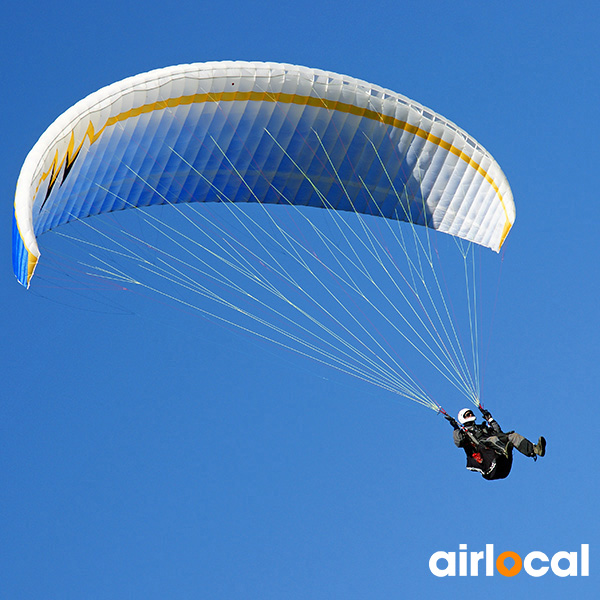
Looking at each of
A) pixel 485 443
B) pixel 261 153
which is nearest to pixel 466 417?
pixel 485 443

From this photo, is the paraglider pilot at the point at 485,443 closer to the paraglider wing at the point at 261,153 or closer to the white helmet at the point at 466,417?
the white helmet at the point at 466,417

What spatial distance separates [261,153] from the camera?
18562 millimetres

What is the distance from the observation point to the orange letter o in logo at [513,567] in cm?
2038

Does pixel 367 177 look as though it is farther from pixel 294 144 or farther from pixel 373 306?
pixel 373 306

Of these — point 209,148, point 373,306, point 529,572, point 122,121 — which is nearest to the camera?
point 373,306

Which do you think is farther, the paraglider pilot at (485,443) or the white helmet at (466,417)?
the white helmet at (466,417)

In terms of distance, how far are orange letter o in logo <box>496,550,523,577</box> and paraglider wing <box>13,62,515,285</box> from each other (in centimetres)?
512

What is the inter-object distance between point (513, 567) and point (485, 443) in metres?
4.62

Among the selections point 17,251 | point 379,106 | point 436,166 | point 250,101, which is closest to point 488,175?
point 436,166

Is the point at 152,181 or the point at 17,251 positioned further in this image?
the point at 152,181

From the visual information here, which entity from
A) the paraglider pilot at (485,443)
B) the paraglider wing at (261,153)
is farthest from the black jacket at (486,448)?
the paraglider wing at (261,153)

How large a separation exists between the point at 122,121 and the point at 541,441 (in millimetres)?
6740

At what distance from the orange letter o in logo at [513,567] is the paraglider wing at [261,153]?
512 cm

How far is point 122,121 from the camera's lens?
16938mm
